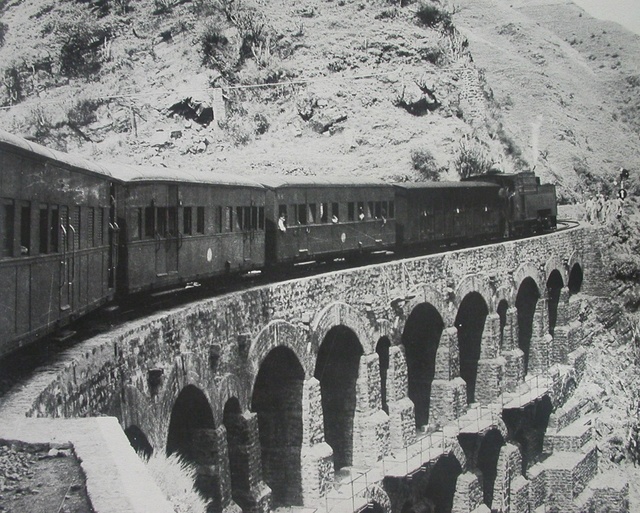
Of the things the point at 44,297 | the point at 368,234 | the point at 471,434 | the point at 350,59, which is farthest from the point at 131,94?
the point at 44,297

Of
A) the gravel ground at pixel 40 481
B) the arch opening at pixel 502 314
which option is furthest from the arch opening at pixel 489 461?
the gravel ground at pixel 40 481

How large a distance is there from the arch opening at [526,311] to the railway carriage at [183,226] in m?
13.9

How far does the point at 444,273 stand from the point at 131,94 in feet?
87.0

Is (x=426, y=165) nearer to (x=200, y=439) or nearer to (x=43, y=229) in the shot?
(x=200, y=439)

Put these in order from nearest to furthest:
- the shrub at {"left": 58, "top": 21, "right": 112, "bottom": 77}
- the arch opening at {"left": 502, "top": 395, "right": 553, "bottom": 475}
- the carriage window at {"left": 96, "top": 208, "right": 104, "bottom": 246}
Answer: the carriage window at {"left": 96, "top": 208, "right": 104, "bottom": 246}, the arch opening at {"left": 502, "top": 395, "right": 553, "bottom": 475}, the shrub at {"left": 58, "top": 21, "right": 112, "bottom": 77}

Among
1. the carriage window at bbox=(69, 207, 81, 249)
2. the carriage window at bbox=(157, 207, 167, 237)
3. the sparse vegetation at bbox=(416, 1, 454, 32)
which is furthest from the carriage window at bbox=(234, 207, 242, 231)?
the sparse vegetation at bbox=(416, 1, 454, 32)

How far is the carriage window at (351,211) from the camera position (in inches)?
847

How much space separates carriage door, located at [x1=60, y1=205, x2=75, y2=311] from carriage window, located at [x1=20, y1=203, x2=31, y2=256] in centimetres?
110

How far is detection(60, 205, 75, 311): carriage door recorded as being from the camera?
9.19 metres

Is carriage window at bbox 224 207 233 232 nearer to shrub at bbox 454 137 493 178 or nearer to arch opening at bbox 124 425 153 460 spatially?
arch opening at bbox 124 425 153 460

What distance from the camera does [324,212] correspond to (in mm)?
20266

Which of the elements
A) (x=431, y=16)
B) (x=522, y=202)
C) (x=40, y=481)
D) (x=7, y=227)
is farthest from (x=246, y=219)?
(x=431, y=16)

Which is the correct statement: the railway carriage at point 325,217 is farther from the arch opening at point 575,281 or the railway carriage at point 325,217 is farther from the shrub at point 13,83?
the shrub at point 13,83

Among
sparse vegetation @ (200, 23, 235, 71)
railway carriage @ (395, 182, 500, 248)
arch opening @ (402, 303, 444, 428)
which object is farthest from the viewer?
sparse vegetation @ (200, 23, 235, 71)
